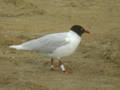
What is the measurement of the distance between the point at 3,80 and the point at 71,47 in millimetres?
1832

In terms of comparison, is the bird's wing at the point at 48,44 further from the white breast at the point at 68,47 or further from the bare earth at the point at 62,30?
the bare earth at the point at 62,30

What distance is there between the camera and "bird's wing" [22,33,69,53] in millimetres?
8016

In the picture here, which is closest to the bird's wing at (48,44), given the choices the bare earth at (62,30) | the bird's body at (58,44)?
the bird's body at (58,44)

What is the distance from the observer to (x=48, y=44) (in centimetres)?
809

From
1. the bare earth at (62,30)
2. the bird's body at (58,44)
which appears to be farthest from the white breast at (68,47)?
the bare earth at (62,30)

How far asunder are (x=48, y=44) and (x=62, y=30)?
580cm

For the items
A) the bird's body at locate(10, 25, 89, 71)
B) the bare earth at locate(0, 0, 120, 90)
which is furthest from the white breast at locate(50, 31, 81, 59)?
the bare earth at locate(0, 0, 120, 90)

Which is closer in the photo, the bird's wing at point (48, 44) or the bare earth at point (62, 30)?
the bare earth at point (62, 30)

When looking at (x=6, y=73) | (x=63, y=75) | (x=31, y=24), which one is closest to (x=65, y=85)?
(x=63, y=75)

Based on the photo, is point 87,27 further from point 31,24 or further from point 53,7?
point 53,7

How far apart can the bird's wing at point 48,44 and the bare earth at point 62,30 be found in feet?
1.76

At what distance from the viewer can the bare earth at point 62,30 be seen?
7266mm

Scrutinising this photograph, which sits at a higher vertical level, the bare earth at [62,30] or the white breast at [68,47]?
the white breast at [68,47]

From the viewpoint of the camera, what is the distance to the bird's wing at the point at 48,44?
802 cm
